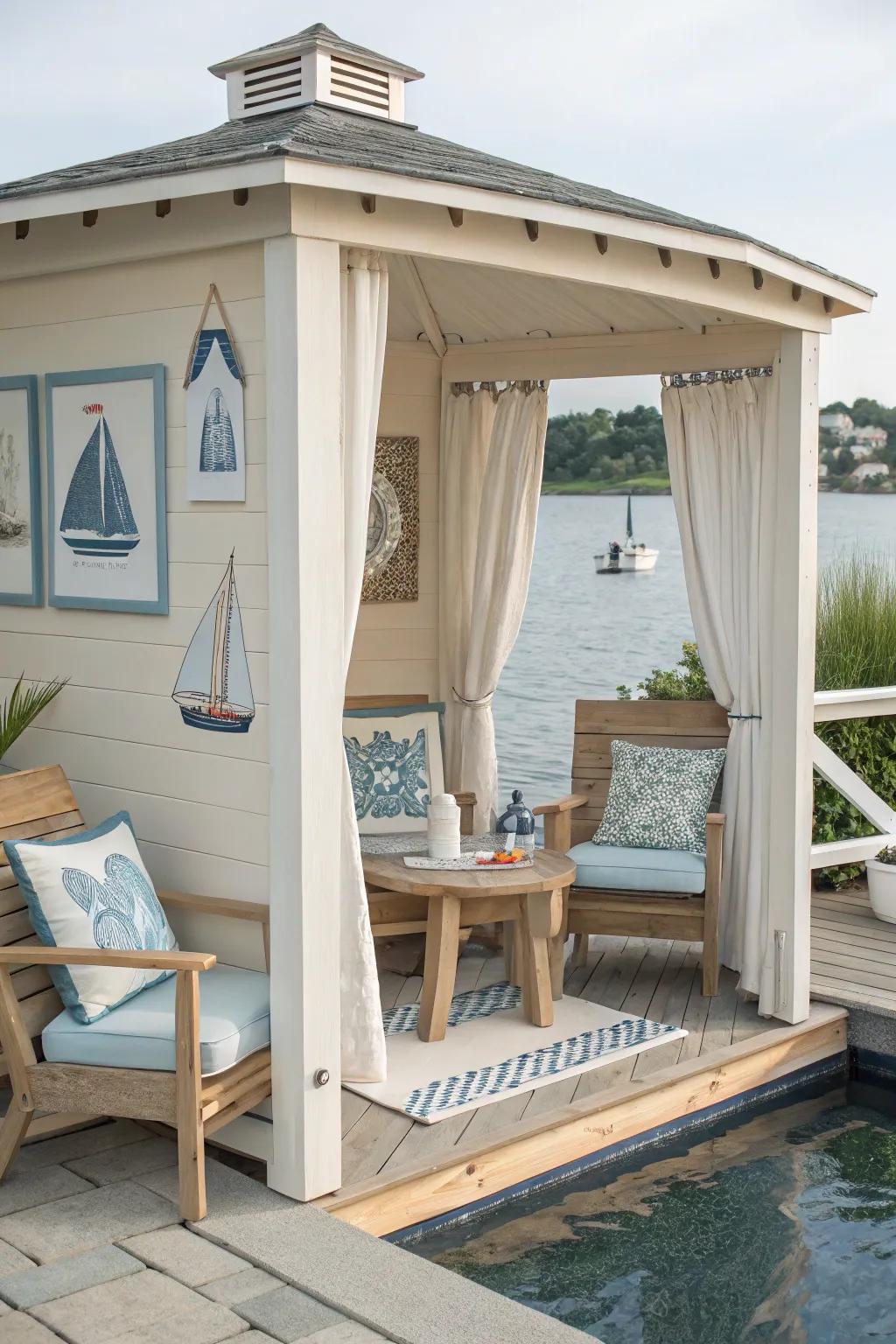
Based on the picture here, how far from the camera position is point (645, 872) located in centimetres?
535

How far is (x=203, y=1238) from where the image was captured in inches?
138

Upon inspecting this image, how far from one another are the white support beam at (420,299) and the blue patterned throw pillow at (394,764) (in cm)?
156

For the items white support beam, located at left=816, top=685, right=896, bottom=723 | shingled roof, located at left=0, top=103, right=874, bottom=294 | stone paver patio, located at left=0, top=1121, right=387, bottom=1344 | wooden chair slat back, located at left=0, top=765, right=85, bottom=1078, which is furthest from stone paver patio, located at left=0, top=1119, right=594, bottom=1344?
white support beam, located at left=816, top=685, right=896, bottom=723

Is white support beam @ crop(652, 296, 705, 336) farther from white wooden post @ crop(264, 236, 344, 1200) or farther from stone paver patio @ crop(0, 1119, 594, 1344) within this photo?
stone paver patio @ crop(0, 1119, 594, 1344)

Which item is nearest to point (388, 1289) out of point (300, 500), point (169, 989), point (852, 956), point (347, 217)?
point (169, 989)

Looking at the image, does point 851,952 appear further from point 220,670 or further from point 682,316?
point 220,670

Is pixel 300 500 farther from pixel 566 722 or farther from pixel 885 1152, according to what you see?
pixel 566 722

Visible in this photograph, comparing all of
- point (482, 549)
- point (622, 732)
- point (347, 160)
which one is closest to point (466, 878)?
point (622, 732)

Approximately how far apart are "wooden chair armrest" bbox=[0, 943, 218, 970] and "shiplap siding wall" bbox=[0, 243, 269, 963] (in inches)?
17.4

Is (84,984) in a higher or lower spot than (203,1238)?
higher

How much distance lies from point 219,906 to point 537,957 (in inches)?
54.8

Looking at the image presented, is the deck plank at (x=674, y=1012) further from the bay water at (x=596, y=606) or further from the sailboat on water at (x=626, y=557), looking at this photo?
the sailboat on water at (x=626, y=557)

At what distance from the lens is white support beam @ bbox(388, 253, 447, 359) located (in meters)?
5.73

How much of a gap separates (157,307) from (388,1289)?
8.50 feet
